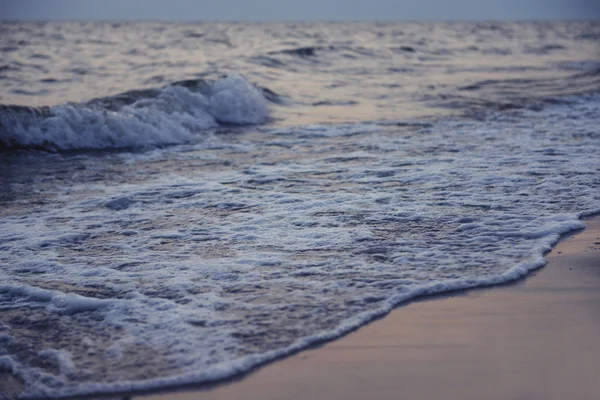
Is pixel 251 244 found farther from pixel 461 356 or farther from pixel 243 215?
pixel 461 356

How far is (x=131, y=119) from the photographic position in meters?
9.80

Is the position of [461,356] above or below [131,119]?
below

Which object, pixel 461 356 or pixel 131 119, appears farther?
pixel 131 119

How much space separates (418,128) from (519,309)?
6563mm

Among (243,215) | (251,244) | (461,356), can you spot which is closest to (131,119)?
(243,215)

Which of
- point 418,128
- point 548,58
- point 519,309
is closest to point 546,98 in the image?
point 418,128

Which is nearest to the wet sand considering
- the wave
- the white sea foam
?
the white sea foam

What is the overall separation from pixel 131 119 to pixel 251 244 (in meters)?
5.84

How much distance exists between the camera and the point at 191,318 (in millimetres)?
3305

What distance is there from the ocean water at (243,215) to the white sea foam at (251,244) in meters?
0.01

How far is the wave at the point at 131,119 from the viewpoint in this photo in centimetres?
933

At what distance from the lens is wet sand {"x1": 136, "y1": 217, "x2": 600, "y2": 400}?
259 centimetres

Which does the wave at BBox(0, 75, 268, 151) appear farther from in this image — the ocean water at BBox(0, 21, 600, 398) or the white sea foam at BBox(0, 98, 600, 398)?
the white sea foam at BBox(0, 98, 600, 398)

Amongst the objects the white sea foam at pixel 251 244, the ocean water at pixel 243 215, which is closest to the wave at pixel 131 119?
the ocean water at pixel 243 215
